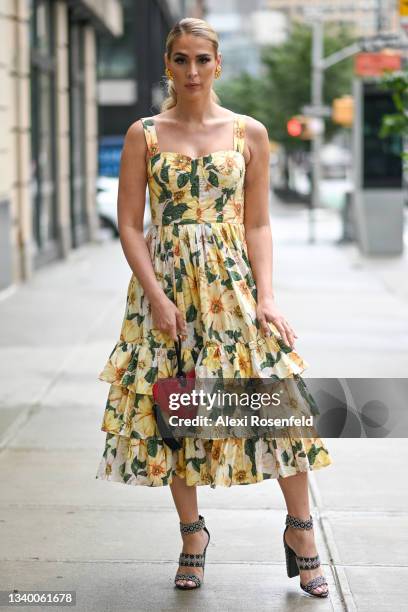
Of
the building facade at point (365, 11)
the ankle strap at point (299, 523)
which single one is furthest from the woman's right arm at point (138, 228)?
the building facade at point (365, 11)

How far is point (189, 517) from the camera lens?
442 centimetres

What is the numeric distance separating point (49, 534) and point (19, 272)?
1142 cm

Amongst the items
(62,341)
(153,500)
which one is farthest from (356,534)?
(62,341)

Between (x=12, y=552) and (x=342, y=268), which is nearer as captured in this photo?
(x=12, y=552)

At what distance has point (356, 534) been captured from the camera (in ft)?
16.8

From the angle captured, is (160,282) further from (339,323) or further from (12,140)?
(12,140)

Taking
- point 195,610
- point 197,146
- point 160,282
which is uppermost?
point 197,146

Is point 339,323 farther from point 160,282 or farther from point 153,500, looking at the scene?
point 160,282

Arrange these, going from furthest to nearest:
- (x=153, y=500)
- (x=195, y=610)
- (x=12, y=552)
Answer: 1. (x=153, y=500)
2. (x=12, y=552)
3. (x=195, y=610)

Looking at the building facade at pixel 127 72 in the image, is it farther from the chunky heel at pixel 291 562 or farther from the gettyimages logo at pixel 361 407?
the chunky heel at pixel 291 562

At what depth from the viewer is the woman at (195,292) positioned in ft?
13.7

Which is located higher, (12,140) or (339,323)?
(12,140)

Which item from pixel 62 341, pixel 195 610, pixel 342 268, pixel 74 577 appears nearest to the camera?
pixel 195 610

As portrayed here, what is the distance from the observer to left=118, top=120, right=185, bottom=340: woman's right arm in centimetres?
417
